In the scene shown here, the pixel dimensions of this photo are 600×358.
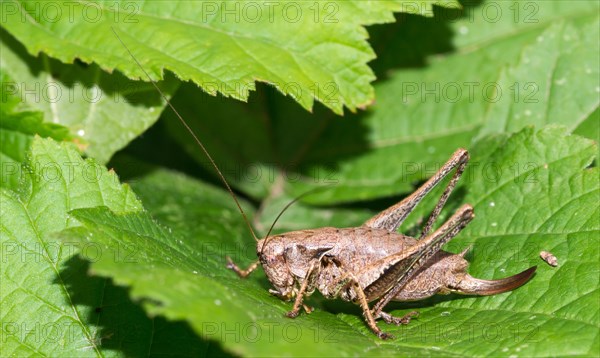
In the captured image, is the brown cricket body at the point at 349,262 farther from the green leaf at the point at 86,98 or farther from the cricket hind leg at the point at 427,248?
the green leaf at the point at 86,98

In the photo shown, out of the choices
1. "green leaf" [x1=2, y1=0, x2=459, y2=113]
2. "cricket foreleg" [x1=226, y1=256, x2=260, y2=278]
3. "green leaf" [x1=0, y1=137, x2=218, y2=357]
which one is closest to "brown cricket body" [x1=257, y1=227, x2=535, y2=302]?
"cricket foreleg" [x1=226, y1=256, x2=260, y2=278]

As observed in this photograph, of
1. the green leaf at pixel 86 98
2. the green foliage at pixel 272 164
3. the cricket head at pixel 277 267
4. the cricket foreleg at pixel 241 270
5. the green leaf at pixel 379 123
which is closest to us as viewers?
the green foliage at pixel 272 164

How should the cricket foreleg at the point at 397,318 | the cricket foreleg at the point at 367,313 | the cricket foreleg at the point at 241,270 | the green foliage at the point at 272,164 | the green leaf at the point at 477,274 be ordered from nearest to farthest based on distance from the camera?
the green leaf at the point at 477,274 < the green foliage at the point at 272,164 < the cricket foreleg at the point at 367,313 < the cricket foreleg at the point at 397,318 < the cricket foreleg at the point at 241,270

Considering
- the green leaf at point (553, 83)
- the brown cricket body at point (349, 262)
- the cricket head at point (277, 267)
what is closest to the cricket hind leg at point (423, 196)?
the brown cricket body at point (349, 262)

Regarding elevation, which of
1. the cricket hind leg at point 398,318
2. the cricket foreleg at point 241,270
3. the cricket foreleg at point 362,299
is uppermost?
the cricket foreleg at point 362,299

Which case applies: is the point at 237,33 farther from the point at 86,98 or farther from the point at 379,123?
the point at 379,123

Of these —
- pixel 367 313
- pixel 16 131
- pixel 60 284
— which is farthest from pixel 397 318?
pixel 16 131

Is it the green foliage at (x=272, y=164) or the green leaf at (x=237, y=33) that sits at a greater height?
the green leaf at (x=237, y=33)

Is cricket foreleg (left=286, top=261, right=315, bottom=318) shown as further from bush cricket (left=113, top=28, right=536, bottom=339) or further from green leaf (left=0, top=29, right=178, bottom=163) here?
green leaf (left=0, top=29, right=178, bottom=163)
